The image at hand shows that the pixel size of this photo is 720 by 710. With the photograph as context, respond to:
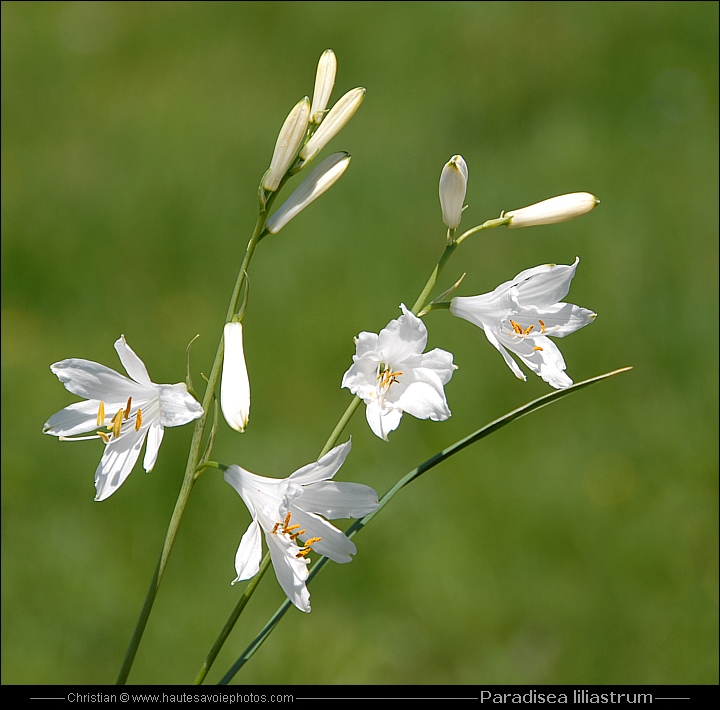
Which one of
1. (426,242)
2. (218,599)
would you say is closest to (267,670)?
(218,599)

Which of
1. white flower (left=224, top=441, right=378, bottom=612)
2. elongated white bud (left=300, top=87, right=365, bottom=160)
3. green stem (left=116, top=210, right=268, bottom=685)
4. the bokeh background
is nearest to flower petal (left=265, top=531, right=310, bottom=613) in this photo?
white flower (left=224, top=441, right=378, bottom=612)

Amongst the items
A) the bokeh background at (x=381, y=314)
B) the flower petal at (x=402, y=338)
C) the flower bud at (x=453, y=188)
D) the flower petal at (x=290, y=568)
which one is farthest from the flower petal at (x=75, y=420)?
the bokeh background at (x=381, y=314)

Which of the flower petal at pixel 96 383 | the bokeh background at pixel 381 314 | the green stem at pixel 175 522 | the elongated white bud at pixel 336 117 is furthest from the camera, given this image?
the bokeh background at pixel 381 314

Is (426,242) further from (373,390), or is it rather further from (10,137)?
(373,390)

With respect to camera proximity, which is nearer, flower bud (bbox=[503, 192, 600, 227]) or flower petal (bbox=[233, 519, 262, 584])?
flower petal (bbox=[233, 519, 262, 584])

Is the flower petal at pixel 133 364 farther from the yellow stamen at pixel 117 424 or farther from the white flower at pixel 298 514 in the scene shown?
the white flower at pixel 298 514

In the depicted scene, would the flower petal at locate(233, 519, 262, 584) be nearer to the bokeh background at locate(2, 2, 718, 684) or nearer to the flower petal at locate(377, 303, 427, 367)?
the flower petal at locate(377, 303, 427, 367)

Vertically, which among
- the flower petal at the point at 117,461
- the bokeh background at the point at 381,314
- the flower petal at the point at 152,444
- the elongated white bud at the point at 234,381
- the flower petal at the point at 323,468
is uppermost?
the elongated white bud at the point at 234,381
